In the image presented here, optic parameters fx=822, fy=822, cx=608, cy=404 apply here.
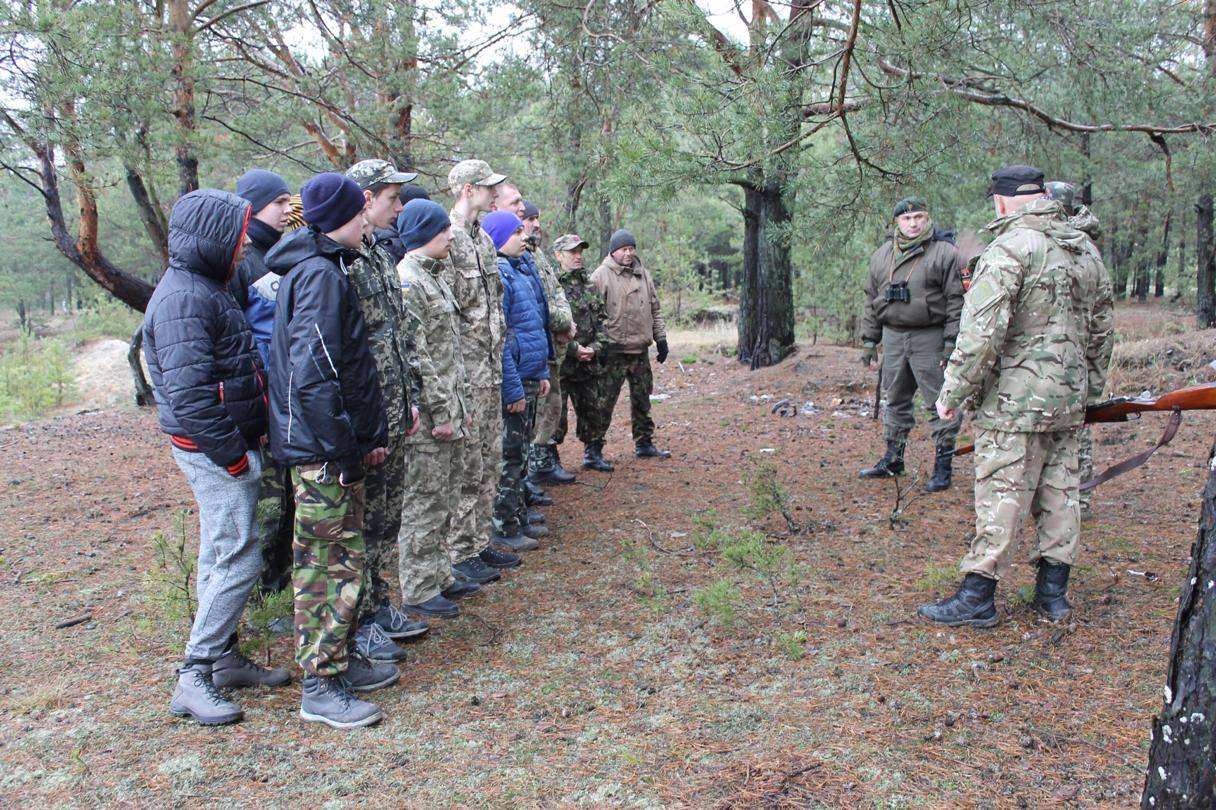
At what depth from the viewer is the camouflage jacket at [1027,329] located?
12.2 ft

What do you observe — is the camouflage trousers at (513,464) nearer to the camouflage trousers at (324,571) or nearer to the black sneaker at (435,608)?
the black sneaker at (435,608)

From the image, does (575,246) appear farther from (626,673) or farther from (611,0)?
(626,673)

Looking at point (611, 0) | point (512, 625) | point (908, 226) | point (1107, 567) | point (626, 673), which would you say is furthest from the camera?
point (611, 0)

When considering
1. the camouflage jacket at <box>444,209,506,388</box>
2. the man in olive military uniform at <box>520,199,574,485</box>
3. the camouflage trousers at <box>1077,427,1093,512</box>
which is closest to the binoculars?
the camouflage trousers at <box>1077,427,1093,512</box>

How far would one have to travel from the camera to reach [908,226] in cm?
628

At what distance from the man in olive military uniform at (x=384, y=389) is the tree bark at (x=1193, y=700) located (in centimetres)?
274

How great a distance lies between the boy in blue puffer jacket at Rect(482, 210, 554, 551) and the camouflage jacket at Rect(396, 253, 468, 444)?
920mm

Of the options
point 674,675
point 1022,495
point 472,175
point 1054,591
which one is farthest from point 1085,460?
point 472,175

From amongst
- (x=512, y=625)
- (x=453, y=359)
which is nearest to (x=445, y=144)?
(x=453, y=359)

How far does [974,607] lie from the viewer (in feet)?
12.7

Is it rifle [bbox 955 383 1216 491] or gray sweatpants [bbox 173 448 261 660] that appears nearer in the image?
gray sweatpants [bbox 173 448 261 660]

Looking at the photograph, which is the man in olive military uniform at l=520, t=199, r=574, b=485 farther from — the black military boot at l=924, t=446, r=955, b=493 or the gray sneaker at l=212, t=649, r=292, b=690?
the black military boot at l=924, t=446, r=955, b=493

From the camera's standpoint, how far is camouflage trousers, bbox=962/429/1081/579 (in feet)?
12.3

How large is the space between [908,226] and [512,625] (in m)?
Answer: 4.27
